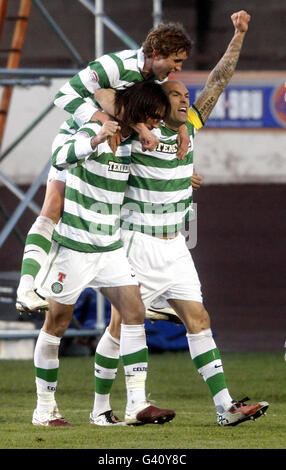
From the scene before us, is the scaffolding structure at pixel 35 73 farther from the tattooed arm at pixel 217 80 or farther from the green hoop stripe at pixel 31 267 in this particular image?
the green hoop stripe at pixel 31 267

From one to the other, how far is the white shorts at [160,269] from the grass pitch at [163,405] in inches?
29.7

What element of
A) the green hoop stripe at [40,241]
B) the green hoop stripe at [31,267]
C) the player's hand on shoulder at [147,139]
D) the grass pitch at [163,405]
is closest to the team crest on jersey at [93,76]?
the player's hand on shoulder at [147,139]

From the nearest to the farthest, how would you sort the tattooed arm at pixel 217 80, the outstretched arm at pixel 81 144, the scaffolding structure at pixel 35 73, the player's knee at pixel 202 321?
the outstretched arm at pixel 81 144, the player's knee at pixel 202 321, the tattooed arm at pixel 217 80, the scaffolding structure at pixel 35 73

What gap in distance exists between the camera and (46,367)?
7848 mm

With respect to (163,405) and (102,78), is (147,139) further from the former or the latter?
(163,405)

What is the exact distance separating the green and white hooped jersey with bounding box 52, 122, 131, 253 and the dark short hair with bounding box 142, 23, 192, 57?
Result: 0.56m

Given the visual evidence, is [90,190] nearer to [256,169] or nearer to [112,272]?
[112,272]

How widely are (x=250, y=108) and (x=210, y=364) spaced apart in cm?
1082

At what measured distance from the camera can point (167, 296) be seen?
7.91 metres

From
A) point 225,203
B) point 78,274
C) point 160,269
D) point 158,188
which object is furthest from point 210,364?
point 225,203

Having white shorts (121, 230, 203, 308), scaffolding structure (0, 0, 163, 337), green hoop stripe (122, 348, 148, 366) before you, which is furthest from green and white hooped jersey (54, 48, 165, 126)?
scaffolding structure (0, 0, 163, 337)

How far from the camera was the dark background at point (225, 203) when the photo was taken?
59.9 feet

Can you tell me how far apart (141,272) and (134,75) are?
115 cm
